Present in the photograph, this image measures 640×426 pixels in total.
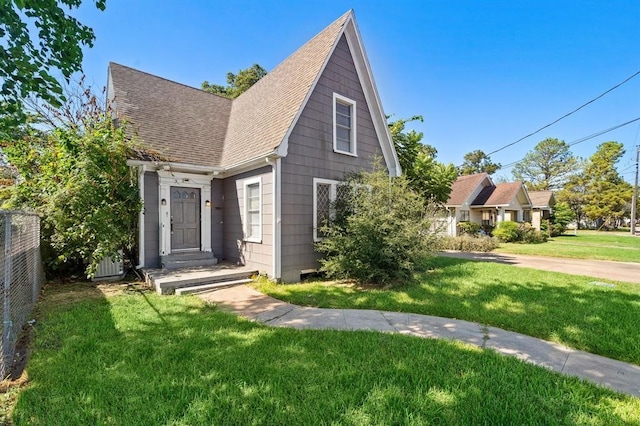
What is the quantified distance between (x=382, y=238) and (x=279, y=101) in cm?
523

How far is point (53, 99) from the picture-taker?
360 cm

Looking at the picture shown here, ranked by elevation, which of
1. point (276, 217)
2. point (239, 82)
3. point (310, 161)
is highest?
point (239, 82)

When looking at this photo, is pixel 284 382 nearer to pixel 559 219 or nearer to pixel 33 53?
pixel 33 53

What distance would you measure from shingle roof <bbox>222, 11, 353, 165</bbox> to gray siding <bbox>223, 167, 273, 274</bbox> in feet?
2.05

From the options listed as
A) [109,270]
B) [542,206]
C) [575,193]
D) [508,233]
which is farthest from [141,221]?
[575,193]

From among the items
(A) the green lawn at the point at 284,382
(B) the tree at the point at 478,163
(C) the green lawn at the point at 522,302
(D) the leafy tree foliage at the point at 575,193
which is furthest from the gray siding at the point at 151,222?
(B) the tree at the point at 478,163

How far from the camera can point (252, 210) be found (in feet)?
27.3

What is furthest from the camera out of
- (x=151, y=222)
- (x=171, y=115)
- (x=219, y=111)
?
(x=219, y=111)

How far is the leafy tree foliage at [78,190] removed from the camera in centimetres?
666

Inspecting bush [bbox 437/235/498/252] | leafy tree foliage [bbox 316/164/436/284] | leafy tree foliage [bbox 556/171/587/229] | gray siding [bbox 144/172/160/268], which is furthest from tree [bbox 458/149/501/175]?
gray siding [bbox 144/172/160/268]

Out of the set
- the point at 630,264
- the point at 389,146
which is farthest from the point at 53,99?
the point at 630,264

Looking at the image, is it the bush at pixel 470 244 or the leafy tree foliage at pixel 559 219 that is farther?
the leafy tree foliage at pixel 559 219

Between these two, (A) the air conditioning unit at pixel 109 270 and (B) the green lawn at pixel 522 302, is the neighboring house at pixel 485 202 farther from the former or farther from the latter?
(A) the air conditioning unit at pixel 109 270

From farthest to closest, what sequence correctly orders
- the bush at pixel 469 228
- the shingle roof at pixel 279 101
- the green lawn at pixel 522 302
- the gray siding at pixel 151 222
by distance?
the bush at pixel 469 228, the gray siding at pixel 151 222, the shingle roof at pixel 279 101, the green lawn at pixel 522 302
